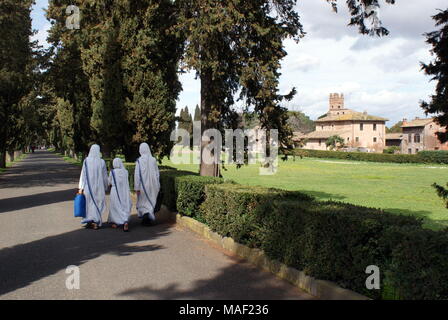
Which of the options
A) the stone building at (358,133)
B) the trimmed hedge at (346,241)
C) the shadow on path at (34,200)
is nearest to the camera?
the trimmed hedge at (346,241)

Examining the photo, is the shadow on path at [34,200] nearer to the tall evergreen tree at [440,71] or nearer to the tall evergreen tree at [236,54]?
the tall evergreen tree at [236,54]

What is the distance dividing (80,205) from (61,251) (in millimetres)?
2145

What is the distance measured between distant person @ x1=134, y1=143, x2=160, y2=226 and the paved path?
0.34m

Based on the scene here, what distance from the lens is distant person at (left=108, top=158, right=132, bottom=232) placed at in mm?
9648

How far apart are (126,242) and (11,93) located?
75.7 ft

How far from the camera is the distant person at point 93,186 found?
964 centimetres

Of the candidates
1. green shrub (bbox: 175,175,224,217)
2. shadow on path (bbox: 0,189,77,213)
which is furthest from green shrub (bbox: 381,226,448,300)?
shadow on path (bbox: 0,189,77,213)

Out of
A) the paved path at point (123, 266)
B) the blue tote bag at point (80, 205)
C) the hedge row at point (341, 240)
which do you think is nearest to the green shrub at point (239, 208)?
the hedge row at point (341, 240)

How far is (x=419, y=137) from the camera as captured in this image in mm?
91250

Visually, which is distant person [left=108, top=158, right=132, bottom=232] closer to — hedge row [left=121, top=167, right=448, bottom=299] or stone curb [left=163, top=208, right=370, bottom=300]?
stone curb [left=163, top=208, right=370, bottom=300]

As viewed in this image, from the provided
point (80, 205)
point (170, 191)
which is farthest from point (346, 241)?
point (170, 191)

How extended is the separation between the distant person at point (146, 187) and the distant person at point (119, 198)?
1.18 feet

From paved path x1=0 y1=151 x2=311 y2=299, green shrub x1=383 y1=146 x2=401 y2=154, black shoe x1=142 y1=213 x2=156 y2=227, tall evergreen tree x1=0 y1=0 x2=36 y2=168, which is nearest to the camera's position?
paved path x1=0 y1=151 x2=311 y2=299

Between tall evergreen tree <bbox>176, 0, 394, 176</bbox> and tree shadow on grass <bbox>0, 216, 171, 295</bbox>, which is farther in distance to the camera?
tall evergreen tree <bbox>176, 0, 394, 176</bbox>
